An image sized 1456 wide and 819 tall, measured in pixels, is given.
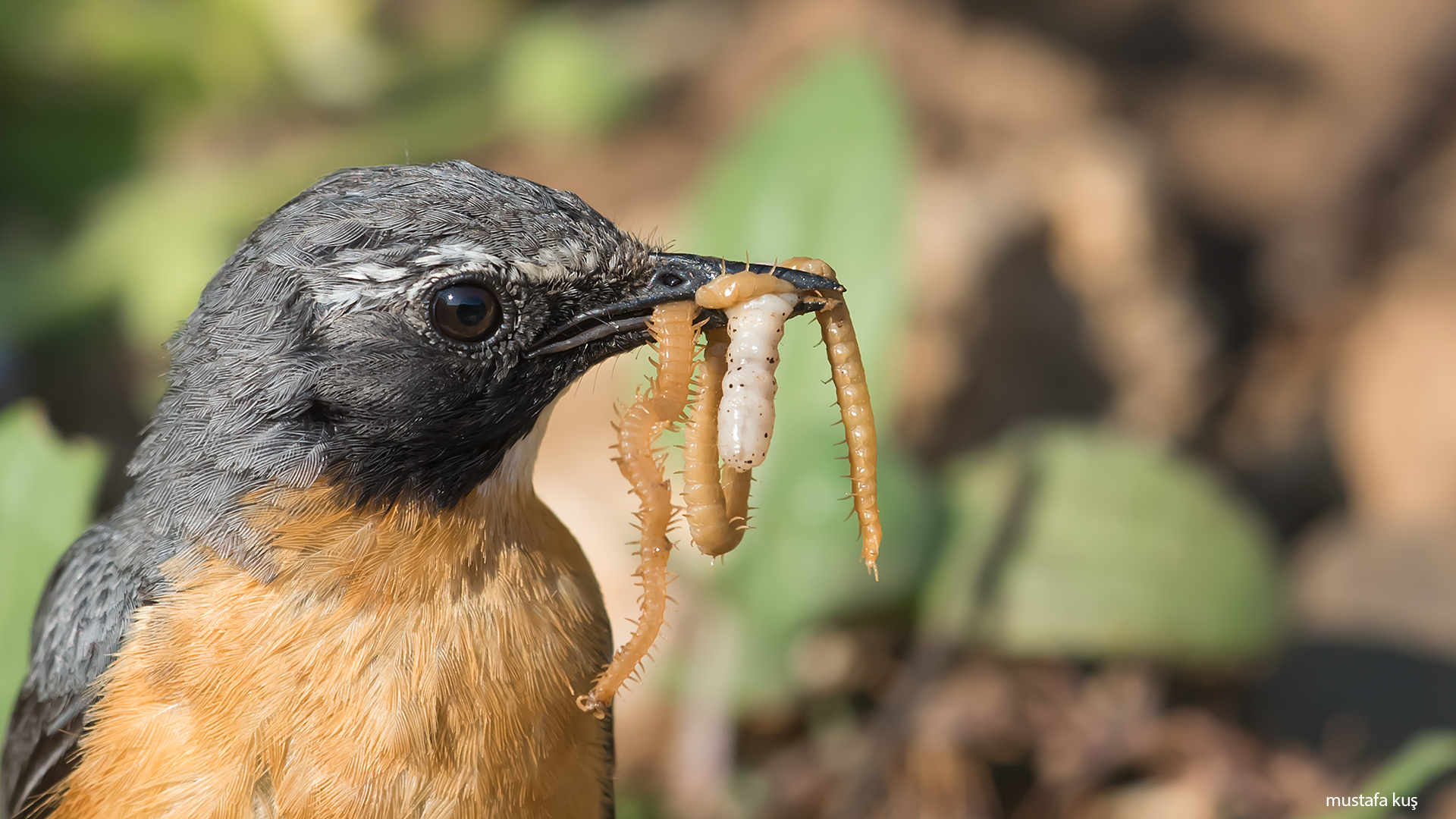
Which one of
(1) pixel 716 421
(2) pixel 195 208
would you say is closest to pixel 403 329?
(1) pixel 716 421

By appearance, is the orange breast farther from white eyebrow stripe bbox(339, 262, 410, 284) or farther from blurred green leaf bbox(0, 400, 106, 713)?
blurred green leaf bbox(0, 400, 106, 713)

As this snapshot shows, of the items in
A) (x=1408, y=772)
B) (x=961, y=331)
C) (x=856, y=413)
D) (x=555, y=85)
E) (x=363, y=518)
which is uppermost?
(x=555, y=85)

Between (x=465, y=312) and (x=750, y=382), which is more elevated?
(x=465, y=312)

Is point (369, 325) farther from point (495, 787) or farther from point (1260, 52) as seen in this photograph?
point (1260, 52)

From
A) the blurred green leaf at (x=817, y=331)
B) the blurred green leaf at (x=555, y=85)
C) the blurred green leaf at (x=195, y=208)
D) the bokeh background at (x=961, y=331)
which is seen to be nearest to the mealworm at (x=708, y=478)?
the blurred green leaf at (x=817, y=331)

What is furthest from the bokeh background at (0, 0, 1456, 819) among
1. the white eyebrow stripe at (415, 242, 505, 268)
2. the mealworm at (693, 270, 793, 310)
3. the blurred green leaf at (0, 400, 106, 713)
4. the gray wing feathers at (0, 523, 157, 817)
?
the white eyebrow stripe at (415, 242, 505, 268)

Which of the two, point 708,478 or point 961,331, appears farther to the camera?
point 961,331

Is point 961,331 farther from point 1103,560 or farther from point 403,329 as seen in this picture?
point 403,329
